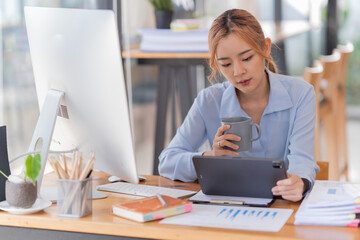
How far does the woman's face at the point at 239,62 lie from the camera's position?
→ 1787mm

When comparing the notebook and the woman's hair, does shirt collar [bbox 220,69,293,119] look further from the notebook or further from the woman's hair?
the notebook

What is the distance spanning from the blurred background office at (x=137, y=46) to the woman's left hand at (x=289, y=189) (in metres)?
1.43

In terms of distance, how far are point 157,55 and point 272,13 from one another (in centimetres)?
354

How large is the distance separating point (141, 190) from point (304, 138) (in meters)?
0.52

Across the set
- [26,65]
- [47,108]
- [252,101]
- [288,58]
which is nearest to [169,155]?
[252,101]

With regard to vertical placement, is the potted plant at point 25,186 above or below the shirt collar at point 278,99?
below

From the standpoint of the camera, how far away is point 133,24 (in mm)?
3838

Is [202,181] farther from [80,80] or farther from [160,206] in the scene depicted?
[80,80]

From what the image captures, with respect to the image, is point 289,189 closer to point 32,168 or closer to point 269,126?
point 269,126

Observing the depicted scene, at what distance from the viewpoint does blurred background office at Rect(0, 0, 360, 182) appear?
2.93 m

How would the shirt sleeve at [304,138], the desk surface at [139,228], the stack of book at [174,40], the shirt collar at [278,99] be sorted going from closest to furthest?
the desk surface at [139,228] < the shirt sleeve at [304,138] < the shirt collar at [278,99] < the stack of book at [174,40]

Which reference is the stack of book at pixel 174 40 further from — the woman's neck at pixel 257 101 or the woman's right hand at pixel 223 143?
the woman's right hand at pixel 223 143

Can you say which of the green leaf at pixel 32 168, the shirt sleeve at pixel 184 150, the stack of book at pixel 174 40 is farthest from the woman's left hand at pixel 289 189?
the stack of book at pixel 174 40

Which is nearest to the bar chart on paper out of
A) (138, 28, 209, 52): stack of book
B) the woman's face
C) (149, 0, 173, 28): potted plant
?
the woman's face
